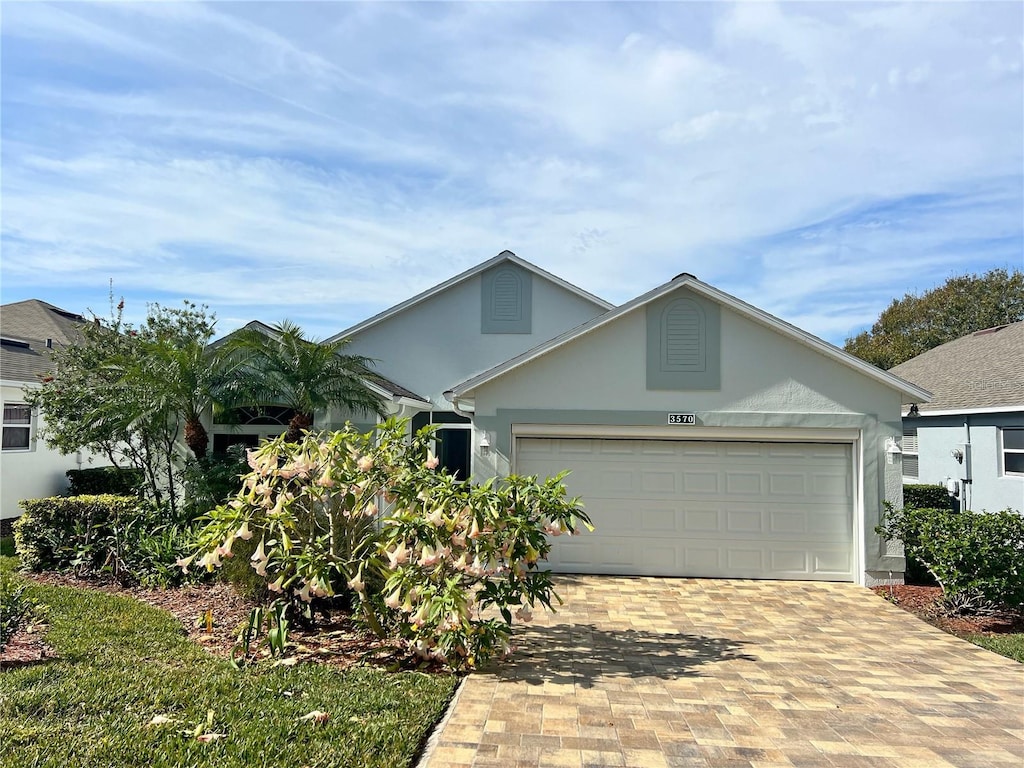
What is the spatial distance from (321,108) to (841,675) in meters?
10.4

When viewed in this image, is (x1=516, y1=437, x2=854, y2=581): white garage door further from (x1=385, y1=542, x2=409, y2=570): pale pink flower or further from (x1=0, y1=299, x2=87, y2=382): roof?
(x1=0, y1=299, x2=87, y2=382): roof

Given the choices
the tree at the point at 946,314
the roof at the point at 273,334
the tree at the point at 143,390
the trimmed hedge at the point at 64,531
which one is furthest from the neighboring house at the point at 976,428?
the tree at the point at 946,314

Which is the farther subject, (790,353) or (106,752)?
(790,353)

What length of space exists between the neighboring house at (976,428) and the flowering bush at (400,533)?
8.16 m

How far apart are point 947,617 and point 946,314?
35.6 meters

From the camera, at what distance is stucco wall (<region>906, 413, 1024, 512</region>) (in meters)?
14.5

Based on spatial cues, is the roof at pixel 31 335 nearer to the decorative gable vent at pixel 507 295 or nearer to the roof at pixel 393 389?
the roof at pixel 393 389

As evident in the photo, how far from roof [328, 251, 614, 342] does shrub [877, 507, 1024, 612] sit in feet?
27.9

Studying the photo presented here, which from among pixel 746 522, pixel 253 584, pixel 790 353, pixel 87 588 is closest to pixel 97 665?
pixel 253 584

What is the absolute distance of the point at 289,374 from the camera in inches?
459

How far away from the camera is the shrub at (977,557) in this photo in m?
9.10

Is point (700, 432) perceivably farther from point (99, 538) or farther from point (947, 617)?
point (99, 538)

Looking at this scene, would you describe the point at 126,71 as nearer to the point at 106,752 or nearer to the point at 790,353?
the point at 106,752

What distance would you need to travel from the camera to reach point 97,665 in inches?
249
